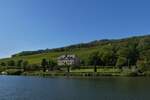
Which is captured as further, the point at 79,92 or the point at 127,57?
the point at 127,57

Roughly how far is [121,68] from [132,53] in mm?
14502

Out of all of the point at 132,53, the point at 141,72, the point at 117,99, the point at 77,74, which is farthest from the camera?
A: the point at 132,53

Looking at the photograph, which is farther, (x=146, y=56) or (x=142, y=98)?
(x=146, y=56)

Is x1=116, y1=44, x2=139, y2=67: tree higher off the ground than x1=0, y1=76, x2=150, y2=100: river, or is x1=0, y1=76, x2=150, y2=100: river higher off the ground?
x1=116, y1=44, x2=139, y2=67: tree

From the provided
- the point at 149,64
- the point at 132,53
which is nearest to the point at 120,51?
the point at 132,53

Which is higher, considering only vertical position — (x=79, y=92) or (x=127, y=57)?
(x=127, y=57)

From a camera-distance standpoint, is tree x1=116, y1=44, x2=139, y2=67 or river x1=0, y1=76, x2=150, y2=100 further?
tree x1=116, y1=44, x2=139, y2=67

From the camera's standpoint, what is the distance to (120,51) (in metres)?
200

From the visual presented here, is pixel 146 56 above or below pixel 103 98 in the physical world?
above

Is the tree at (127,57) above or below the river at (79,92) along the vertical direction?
above

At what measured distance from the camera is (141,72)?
170250mm

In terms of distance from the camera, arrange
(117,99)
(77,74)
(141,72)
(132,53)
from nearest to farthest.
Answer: (117,99) < (141,72) < (77,74) < (132,53)

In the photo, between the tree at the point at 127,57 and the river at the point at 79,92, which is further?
the tree at the point at 127,57

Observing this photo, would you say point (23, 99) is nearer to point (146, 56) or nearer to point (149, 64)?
point (149, 64)
